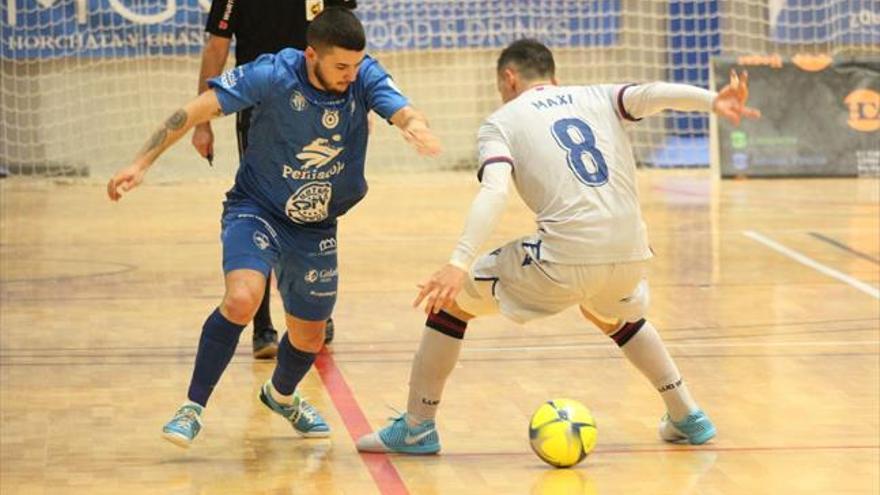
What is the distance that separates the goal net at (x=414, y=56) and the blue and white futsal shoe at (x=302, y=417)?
1033 centimetres

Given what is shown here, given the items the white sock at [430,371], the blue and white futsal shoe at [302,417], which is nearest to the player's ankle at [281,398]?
the blue and white futsal shoe at [302,417]

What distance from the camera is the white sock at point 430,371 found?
5715mm

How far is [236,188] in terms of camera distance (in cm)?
593

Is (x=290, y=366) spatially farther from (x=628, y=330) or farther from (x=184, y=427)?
(x=628, y=330)

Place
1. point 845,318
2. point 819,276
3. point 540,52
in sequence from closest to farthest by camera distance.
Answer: point 540,52 → point 845,318 → point 819,276

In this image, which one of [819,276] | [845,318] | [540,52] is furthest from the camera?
[819,276]

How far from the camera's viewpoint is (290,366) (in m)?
6.06

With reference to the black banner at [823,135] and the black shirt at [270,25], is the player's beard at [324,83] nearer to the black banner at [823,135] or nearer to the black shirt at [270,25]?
the black shirt at [270,25]

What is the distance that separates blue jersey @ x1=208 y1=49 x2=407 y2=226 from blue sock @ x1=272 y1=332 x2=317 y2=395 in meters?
0.50

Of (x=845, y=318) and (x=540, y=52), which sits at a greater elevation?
(x=540, y=52)

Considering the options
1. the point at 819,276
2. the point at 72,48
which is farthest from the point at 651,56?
the point at 819,276

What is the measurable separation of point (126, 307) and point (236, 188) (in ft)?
11.1

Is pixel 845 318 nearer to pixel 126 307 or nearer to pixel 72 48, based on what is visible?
pixel 126 307

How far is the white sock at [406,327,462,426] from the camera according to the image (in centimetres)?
571
